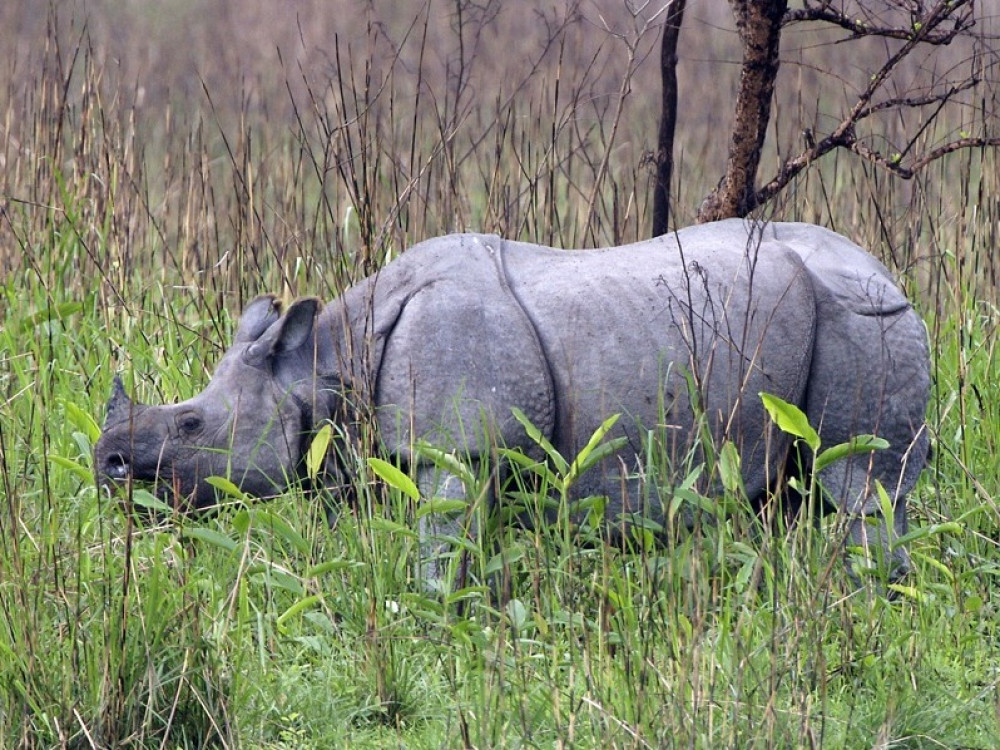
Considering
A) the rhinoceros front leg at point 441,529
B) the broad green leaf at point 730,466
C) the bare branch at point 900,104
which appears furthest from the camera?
the bare branch at point 900,104

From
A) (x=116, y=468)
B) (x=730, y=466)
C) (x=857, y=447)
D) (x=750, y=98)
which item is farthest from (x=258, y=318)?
(x=750, y=98)

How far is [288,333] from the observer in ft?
13.3

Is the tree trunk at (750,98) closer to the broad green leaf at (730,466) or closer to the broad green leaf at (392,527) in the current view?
the broad green leaf at (730,466)

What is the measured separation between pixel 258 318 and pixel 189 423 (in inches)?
14.2

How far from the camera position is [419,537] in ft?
11.7

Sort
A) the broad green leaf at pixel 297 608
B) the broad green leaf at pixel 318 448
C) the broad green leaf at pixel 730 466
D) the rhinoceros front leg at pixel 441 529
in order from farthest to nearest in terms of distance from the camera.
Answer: the broad green leaf at pixel 318 448 < the rhinoceros front leg at pixel 441 529 < the broad green leaf at pixel 297 608 < the broad green leaf at pixel 730 466

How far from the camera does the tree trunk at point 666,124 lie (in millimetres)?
4871

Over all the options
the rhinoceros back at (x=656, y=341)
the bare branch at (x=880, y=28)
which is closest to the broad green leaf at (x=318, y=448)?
the rhinoceros back at (x=656, y=341)

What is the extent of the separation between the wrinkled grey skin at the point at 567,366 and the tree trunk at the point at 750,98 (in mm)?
789

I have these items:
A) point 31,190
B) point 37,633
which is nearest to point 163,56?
point 31,190

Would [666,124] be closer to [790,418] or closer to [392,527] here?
[790,418]

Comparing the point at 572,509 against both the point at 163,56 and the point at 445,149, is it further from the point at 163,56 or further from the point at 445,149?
the point at 163,56

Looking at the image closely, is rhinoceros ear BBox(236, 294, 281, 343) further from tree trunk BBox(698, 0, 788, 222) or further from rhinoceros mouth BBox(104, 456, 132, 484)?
tree trunk BBox(698, 0, 788, 222)

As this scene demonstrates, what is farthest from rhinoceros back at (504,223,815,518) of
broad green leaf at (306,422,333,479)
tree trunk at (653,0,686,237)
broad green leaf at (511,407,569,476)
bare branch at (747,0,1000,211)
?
tree trunk at (653,0,686,237)
